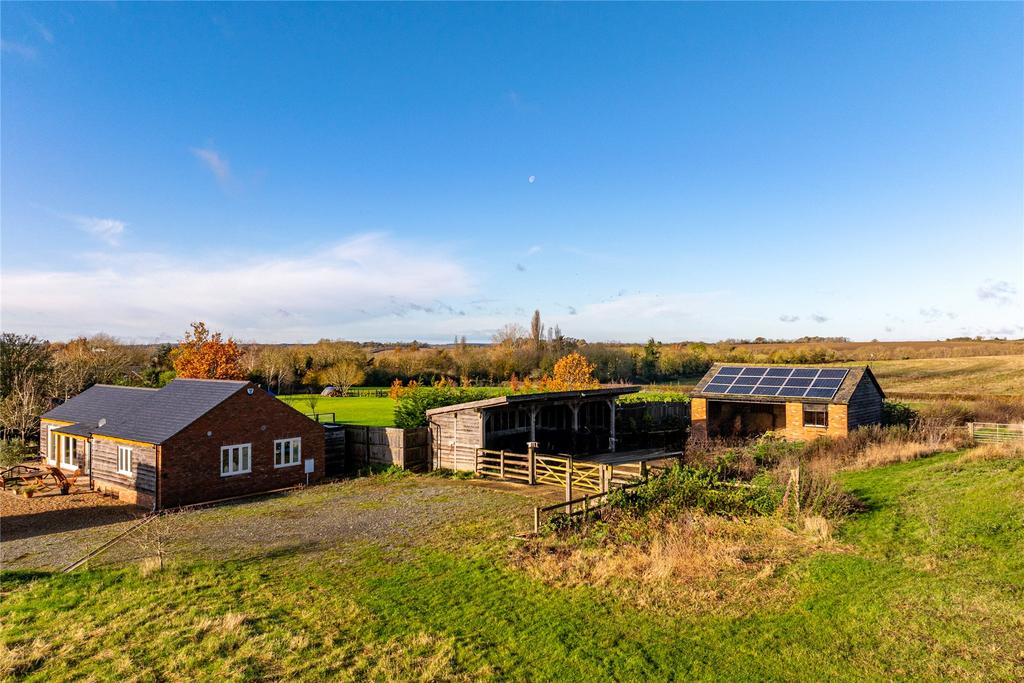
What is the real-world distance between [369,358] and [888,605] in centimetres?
8345

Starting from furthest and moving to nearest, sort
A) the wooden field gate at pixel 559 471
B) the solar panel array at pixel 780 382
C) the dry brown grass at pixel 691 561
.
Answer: the solar panel array at pixel 780 382
the wooden field gate at pixel 559 471
the dry brown grass at pixel 691 561

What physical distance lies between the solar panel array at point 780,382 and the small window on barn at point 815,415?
1.61ft

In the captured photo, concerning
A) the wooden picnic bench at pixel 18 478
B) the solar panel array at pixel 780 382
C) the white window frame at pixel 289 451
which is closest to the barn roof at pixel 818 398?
the solar panel array at pixel 780 382

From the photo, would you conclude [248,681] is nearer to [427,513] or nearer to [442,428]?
[427,513]

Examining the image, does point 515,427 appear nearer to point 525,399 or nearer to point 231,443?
point 525,399

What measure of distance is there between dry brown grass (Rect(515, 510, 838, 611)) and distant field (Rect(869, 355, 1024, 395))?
144 feet

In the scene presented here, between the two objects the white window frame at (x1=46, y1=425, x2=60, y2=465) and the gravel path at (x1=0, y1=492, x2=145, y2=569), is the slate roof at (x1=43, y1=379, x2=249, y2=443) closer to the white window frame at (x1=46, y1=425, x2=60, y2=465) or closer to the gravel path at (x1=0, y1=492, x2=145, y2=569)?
the white window frame at (x1=46, y1=425, x2=60, y2=465)

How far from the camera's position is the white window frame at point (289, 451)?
23.8 m

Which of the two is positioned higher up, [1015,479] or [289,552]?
[1015,479]

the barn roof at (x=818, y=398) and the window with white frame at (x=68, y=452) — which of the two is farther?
the barn roof at (x=818, y=398)

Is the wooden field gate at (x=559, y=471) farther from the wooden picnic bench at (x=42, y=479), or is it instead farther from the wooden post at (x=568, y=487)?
the wooden picnic bench at (x=42, y=479)

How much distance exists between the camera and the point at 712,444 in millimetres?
27906

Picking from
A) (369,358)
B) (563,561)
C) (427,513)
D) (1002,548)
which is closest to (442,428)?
(427,513)

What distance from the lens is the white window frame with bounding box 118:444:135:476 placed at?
2162 cm
